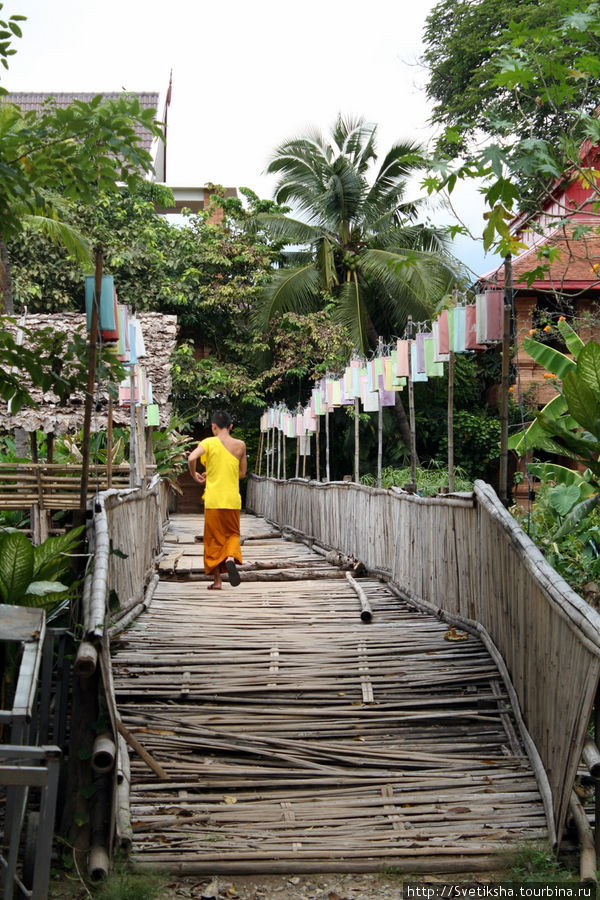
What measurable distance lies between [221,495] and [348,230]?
12.2 meters

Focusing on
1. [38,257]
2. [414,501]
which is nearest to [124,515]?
[414,501]

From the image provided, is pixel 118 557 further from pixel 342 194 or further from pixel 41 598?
pixel 342 194

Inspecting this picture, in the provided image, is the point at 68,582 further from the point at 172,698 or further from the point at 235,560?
the point at 235,560

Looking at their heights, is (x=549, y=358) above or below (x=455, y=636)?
above

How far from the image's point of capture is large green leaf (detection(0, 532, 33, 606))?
12.1 feet

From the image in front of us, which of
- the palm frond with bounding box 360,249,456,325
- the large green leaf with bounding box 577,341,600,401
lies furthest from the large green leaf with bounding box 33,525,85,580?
the palm frond with bounding box 360,249,456,325

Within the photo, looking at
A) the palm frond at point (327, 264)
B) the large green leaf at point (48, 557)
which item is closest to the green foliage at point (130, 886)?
the large green leaf at point (48, 557)

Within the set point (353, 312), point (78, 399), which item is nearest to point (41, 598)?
point (78, 399)

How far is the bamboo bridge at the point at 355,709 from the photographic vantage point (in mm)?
3297

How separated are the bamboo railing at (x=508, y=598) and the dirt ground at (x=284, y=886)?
61 centimetres

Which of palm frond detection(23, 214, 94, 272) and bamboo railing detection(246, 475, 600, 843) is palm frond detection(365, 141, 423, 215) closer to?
palm frond detection(23, 214, 94, 272)

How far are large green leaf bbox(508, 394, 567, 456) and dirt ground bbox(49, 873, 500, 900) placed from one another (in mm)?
4472

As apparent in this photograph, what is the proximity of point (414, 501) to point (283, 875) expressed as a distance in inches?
140

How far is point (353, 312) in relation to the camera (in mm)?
17859
